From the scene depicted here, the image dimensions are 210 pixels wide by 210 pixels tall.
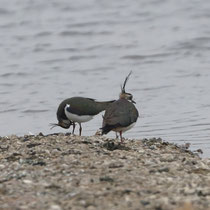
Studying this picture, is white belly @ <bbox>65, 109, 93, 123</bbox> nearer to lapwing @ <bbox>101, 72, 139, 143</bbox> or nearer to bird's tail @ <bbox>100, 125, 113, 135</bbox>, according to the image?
A: lapwing @ <bbox>101, 72, 139, 143</bbox>

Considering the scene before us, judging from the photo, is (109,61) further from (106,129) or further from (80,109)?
(106,129)

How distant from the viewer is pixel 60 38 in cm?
2208

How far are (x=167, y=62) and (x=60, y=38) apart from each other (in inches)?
205

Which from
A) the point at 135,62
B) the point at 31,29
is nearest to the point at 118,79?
the point at 135,62

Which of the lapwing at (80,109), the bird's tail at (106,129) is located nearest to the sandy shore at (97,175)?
the bird's tail at (106,129)

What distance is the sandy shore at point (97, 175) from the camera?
6398mm

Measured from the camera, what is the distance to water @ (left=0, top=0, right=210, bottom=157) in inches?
505

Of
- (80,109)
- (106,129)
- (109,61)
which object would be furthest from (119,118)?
(109,61)

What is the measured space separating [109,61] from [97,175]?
1118cm

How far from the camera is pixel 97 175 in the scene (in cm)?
737

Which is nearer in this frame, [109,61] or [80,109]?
[80,109]

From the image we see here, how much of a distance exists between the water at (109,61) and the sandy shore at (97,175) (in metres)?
2.02

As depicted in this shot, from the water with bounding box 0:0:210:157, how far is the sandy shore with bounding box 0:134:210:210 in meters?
2.02

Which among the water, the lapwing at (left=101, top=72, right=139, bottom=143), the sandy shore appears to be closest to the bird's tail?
the lapwing at (left=101, top=72, right=139, bottom=143)
